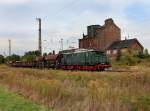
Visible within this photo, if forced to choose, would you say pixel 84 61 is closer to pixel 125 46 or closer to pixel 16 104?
pixel 16 104

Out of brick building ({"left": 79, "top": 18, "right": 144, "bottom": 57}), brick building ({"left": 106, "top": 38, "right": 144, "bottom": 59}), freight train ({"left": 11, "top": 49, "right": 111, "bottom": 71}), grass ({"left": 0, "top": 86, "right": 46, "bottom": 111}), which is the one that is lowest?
grass ({"left": 0, "top": 86, "right": 46, "bottom": 111})

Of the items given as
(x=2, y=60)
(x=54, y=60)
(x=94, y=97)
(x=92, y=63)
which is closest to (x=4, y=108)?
(x=94, y=97)

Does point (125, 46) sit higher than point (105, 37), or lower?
lower

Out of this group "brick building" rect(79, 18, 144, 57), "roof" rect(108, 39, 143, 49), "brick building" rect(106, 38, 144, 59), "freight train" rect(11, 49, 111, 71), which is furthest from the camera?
"brick building" rect(79, 18, 144, 57)

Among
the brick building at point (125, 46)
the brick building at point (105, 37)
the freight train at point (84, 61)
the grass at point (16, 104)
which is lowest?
Result: the grass at point (16, 104)

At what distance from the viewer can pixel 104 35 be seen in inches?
3824

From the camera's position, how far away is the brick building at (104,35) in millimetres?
97188

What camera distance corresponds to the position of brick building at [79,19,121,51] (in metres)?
97.2

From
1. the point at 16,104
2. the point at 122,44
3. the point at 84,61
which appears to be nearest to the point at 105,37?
the point at 122,44

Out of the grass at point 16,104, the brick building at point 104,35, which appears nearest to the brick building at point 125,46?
the brick building at point 104,35

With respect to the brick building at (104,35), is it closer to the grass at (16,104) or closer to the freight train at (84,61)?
the freight train at (84,61)

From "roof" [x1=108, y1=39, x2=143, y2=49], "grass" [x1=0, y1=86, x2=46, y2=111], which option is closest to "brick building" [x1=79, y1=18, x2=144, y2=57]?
"roof" [x1=108, y1=39, x2=143, y2=49]

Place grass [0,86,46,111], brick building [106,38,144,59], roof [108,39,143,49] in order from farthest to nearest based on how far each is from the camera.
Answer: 1. roof [108,39,143,49]
2. brick building [106,38,144,59]
3. grass [0,86,46,111]

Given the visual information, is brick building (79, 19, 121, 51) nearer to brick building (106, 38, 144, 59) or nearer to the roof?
the roof
